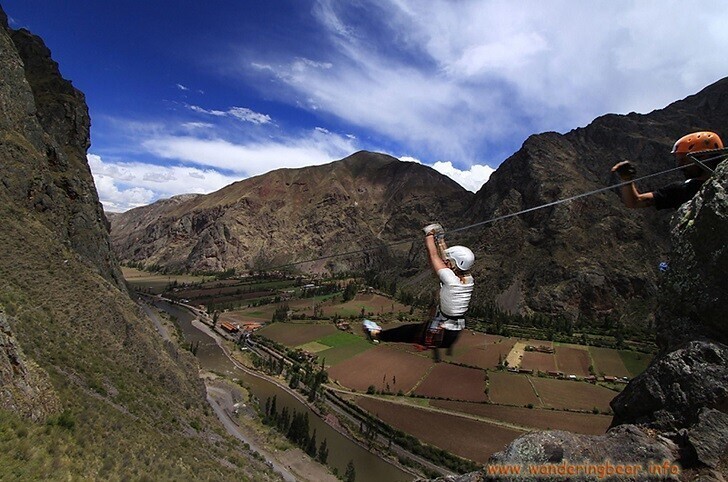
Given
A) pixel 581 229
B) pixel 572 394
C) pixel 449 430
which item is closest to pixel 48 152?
pixel 449 430

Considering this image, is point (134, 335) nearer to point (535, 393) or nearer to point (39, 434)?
point (39, 434)

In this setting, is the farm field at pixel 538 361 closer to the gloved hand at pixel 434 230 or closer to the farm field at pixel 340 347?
the farm field at pixel 340 347

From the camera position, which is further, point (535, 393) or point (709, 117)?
point (709, 117)

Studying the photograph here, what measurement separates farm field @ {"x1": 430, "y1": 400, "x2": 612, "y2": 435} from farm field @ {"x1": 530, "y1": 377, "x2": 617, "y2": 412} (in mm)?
2760

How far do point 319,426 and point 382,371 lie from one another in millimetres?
20576

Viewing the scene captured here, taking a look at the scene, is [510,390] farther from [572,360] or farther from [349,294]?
[349,294]

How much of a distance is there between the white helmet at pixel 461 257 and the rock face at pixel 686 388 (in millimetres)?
2866

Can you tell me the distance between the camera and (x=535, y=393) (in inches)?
2552

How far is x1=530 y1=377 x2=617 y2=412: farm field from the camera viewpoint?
198 feet

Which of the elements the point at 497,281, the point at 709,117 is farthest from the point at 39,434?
the point at 709,117

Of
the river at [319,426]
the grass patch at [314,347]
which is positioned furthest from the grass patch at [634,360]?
the grass patch at [314,347]

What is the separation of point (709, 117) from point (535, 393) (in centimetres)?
19087

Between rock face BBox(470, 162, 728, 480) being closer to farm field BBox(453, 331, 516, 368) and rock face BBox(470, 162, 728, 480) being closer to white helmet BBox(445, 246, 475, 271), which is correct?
Result: white helmet BBox(445, 246, 475, 271)

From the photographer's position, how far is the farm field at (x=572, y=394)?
60.5 m
